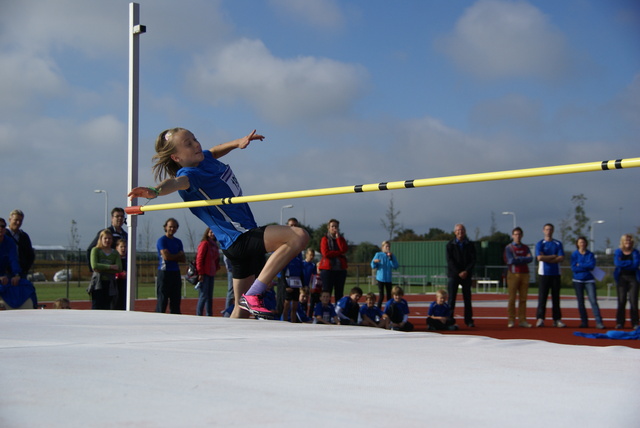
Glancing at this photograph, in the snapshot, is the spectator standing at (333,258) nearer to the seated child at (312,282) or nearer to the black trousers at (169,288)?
the seated child at (312,282)

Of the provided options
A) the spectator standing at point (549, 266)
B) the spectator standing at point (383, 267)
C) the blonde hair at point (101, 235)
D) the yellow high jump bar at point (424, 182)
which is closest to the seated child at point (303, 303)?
the spectator standing at point (383, 267)

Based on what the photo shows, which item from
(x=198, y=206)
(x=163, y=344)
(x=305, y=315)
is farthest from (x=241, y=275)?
(x=305, y=315)

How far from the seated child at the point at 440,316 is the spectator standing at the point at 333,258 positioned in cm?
121

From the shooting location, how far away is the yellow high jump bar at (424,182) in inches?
103

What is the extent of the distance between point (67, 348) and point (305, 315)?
6.27m

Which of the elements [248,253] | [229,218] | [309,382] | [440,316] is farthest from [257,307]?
[440,316]

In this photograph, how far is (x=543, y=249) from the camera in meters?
8.44

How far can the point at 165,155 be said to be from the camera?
154 inches

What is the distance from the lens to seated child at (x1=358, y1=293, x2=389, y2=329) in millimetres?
7789

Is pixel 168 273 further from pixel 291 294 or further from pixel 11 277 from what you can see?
pixel 11 277

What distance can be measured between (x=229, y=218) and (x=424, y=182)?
120 cm

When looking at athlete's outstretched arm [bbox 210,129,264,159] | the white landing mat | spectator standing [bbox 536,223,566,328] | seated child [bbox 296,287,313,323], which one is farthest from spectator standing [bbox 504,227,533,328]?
the white landing mat

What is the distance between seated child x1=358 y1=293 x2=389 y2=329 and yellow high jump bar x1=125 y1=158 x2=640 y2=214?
3.89 metres

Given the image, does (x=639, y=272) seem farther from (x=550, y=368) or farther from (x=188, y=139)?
(x=550, y=368)
